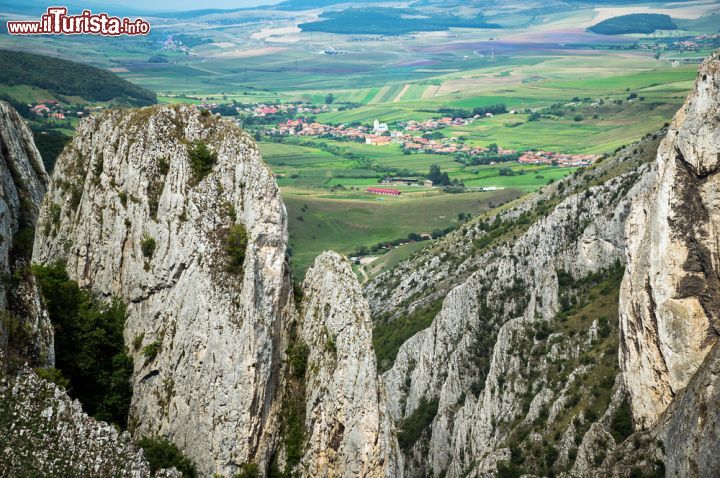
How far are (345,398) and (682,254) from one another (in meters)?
23.0

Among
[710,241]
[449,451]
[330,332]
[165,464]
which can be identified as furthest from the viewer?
[449,451]

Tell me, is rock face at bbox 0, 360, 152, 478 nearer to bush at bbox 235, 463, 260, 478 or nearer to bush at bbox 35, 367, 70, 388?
bush at bbox 35, 367, 70, 388

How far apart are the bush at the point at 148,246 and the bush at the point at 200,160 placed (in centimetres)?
389

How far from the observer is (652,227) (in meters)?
56.7

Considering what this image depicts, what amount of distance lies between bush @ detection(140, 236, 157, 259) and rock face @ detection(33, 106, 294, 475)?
6 centimetres

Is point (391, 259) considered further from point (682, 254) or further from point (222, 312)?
point (222, 312)

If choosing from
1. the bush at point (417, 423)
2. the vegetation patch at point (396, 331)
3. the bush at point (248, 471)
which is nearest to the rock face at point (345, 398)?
the bush at point (248, 471)

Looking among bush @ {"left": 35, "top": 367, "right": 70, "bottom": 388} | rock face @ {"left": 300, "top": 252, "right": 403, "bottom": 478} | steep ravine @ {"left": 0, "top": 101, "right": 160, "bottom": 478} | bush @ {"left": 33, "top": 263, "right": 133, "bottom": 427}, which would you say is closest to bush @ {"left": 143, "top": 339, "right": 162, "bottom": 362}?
bush @ {"left": 33, "top": 263, "right": 133, "bottom": 427}

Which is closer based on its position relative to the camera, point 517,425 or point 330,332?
point 330,332

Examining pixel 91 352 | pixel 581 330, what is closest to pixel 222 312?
pixel 91 352

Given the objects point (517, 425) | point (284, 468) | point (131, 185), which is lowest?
point (517, 425)

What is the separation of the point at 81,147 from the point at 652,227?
115 feet

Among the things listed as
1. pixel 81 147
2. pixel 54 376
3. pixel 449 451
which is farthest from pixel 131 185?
pixel 449 451

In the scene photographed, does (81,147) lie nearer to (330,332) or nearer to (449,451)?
(330,332)
